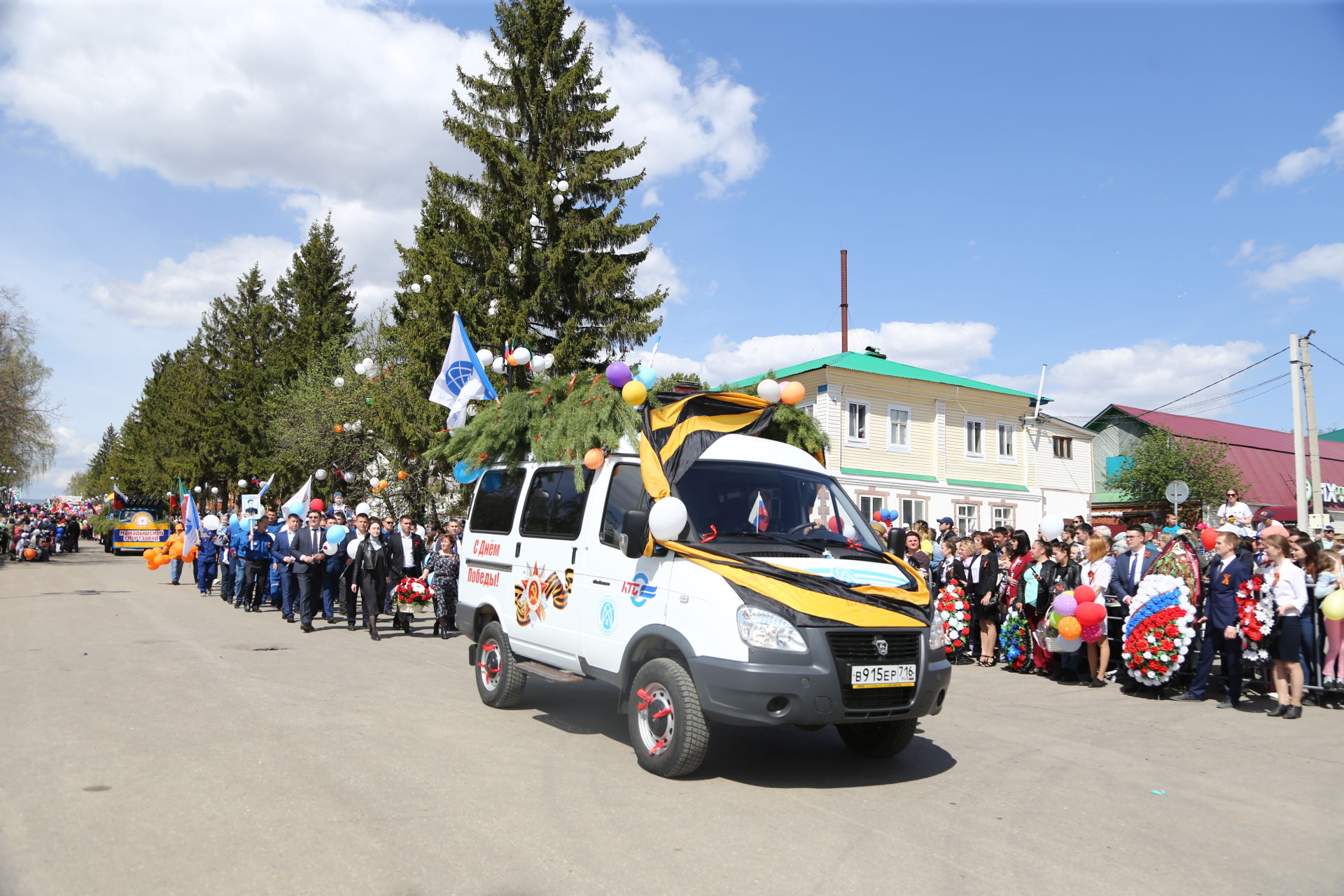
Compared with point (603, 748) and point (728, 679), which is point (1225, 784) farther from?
point (603, 748)

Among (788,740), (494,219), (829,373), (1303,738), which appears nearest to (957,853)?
(788,740)

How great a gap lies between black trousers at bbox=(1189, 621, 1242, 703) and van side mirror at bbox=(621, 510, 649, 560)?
681cm

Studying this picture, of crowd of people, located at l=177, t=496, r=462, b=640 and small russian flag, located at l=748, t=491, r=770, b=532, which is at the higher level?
small russian flag, located at l=748, t=491, r=770, b=532

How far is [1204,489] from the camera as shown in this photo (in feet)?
122

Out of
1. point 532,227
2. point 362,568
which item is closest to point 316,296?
point 532,227

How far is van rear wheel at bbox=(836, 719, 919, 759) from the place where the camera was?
6.34 m

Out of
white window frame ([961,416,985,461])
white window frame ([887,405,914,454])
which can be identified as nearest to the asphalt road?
white window frame ([887,405,914,454])

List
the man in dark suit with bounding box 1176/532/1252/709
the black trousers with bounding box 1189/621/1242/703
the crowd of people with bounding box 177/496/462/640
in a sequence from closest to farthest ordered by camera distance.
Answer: the man in dark suit with bounding box 1176/532/1252/709, the black trousers with bounding box 1189/621/1242/703, the crowd of people with bounding box 177/496/462/640

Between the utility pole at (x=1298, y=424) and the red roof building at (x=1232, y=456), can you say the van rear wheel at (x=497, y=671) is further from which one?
the red roof building at (x=1232, y=456)

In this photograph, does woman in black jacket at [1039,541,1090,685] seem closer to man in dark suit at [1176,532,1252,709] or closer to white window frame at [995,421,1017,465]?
man in dark suit at [1176,532,1252,709]

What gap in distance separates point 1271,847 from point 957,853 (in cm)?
190

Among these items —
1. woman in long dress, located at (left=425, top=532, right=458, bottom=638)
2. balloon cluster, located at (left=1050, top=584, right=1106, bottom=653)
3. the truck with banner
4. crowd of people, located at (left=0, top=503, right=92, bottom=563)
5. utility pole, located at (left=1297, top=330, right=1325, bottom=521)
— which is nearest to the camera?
balloon cluster, located at (left=1050, top=584, right=1106, bottom=653)

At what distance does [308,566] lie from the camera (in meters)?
14.1

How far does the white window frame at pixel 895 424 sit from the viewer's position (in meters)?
32.2
